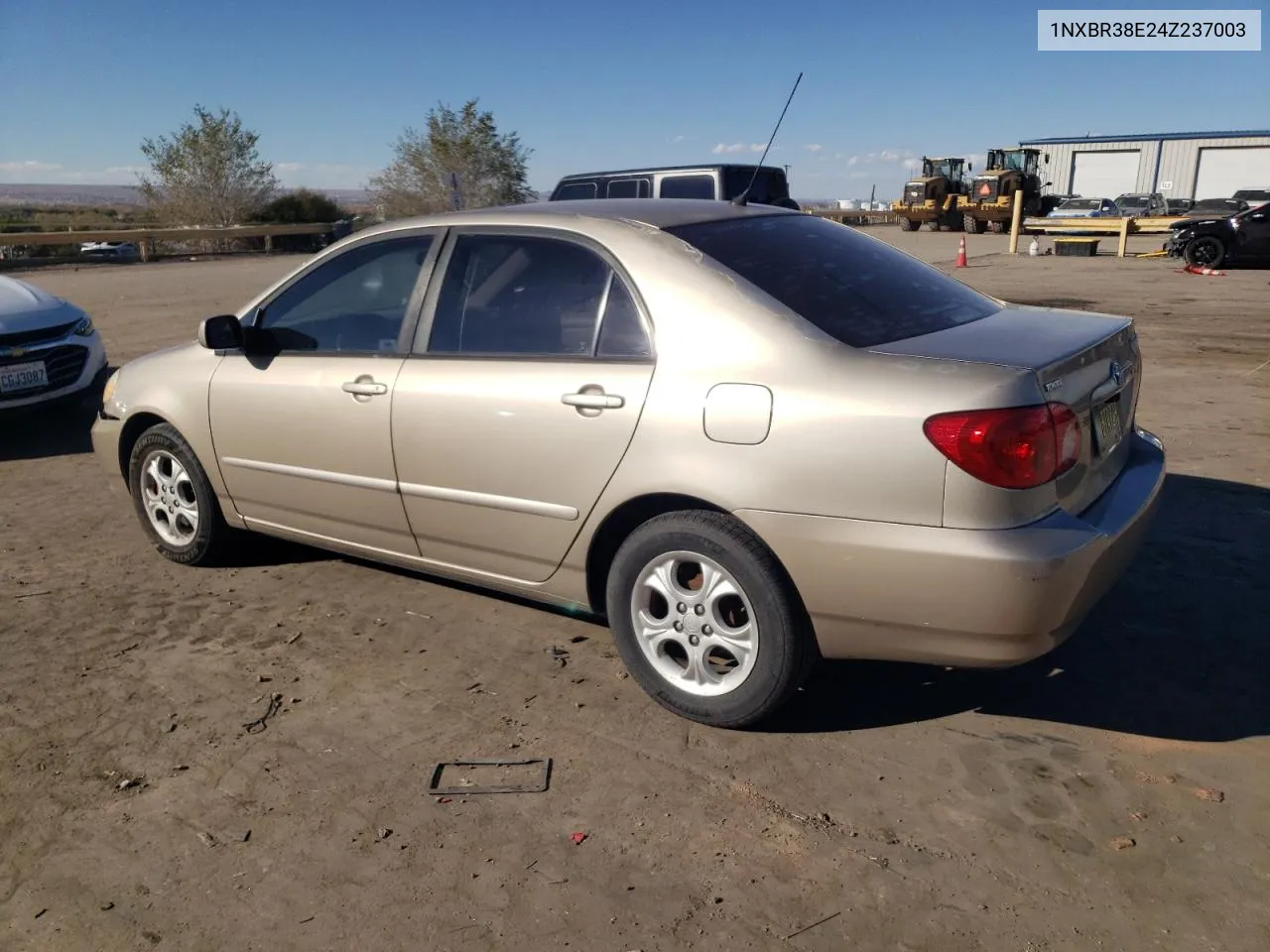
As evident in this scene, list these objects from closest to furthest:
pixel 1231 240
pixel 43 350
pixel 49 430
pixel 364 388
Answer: pixel 364 388 → pixel 43 350 → pixel 49 430 → pixel 1231 240

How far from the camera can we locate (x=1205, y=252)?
19.5 m

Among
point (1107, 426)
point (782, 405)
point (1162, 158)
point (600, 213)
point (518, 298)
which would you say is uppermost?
point (1162, 158)

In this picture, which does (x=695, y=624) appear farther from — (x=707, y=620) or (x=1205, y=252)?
(x=1205, y=252)

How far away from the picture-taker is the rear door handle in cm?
331

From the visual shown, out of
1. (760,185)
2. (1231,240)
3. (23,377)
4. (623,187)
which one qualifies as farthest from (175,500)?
(1231,240)

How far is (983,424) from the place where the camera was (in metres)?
2.75

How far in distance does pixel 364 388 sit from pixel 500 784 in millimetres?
1699

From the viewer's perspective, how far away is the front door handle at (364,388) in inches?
155

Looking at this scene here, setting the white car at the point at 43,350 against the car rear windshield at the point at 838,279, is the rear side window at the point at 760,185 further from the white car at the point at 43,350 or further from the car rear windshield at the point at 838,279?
the car rear windshield at the point at 838,279

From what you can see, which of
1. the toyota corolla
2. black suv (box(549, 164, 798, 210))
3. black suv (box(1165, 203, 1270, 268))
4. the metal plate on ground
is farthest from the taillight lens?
black suv (box(1165, 203, 1270, 268))

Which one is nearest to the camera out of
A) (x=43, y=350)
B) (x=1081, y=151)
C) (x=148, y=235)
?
(x=43, y=350)

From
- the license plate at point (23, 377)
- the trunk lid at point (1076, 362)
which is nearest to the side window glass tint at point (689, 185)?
the license plate at point (23, 377)

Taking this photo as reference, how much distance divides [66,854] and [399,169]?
41572 millimetres

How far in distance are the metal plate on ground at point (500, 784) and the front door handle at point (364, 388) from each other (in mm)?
1482
